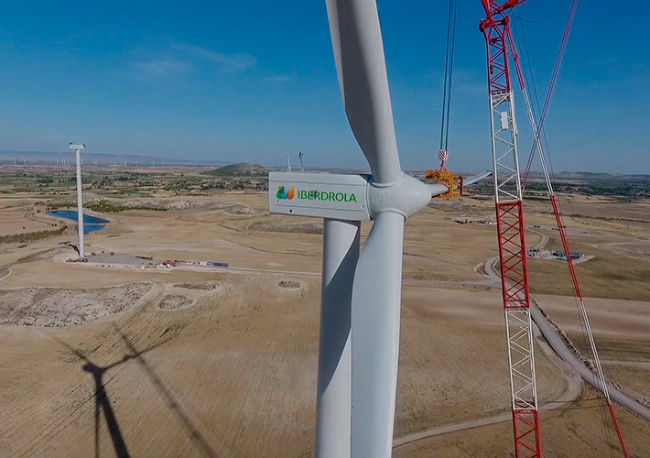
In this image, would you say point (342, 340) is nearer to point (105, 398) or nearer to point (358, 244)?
point (358, 244)

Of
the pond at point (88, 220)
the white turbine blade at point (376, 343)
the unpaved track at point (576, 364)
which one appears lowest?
the unpaved track at point (576, 364)

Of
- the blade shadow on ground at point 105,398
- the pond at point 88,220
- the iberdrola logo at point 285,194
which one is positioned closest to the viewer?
the iberdrola logo at point 285,194

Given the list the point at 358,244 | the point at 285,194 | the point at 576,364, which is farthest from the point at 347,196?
the point at 576,364

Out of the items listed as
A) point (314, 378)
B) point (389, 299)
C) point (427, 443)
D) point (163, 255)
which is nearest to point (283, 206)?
point (389, 299)

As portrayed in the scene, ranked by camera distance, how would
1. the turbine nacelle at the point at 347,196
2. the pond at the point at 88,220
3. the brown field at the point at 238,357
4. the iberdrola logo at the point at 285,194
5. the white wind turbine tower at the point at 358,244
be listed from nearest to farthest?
the white wind turbine tower at the point at 358,244, the turbine nacelle at the point at 347,196, the iberdrola logo at the point at 285,194, the brown field at the point at 238,357, the pond at the point at 88,220

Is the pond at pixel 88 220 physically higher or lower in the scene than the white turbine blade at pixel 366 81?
lower

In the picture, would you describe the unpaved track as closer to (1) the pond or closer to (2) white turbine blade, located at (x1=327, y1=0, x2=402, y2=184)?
(2) white turbine blade, located at (x1=327, y1=0, x2=402, y2=184)

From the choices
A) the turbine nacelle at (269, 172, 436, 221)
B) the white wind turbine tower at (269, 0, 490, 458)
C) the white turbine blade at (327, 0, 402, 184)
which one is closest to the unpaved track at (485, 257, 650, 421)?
the white wind turbine tower at (269, 0, 490, 458)

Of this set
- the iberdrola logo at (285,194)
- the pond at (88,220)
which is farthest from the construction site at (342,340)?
the pond at (88,220)

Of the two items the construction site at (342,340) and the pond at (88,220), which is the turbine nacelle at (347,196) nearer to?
the construction site at (342,340)

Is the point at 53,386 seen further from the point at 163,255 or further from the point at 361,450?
the point at 163,255
